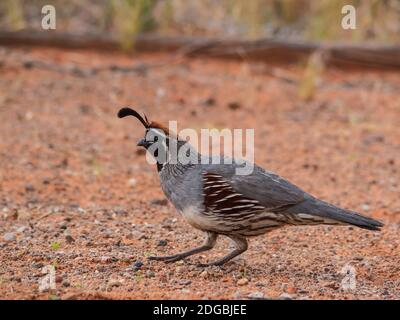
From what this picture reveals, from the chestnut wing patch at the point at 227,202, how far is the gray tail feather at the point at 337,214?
0.77ft

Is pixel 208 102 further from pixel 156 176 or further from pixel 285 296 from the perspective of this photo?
pixel 285 296

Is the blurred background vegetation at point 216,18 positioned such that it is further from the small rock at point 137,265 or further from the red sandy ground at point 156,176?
the small rock at point 137,265

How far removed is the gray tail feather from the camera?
4.35 m

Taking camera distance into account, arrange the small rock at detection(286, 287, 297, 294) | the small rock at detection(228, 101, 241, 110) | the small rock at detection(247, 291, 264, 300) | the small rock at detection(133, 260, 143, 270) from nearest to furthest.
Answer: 1. the small rock at detection(247, 291, 264, 300)
2. the small rock at detection(286, 287, 297, 294)
3. the small rock at detection(133, 260, 143, 270)
4. the small rock at detection(228, 101, 241, 110)

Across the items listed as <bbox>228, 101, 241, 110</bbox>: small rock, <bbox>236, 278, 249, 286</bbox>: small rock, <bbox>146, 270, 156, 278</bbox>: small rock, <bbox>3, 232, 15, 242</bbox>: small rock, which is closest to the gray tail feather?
<bbox>236, 278, 249, 286</bbox>: small rock

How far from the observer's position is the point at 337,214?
441 cm

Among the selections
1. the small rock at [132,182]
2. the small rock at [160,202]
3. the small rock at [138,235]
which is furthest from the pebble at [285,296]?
the small rock at [132,182]

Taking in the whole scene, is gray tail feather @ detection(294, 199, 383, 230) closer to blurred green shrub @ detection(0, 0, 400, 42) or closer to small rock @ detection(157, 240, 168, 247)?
small rock @ detection(157, 240, 168, 247)

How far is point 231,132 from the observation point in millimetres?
8492

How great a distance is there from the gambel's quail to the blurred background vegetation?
6183mm

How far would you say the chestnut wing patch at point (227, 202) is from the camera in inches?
176

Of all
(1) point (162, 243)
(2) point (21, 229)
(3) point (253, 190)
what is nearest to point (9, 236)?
(2) point (21, 229)

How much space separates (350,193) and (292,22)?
6.49 metres
